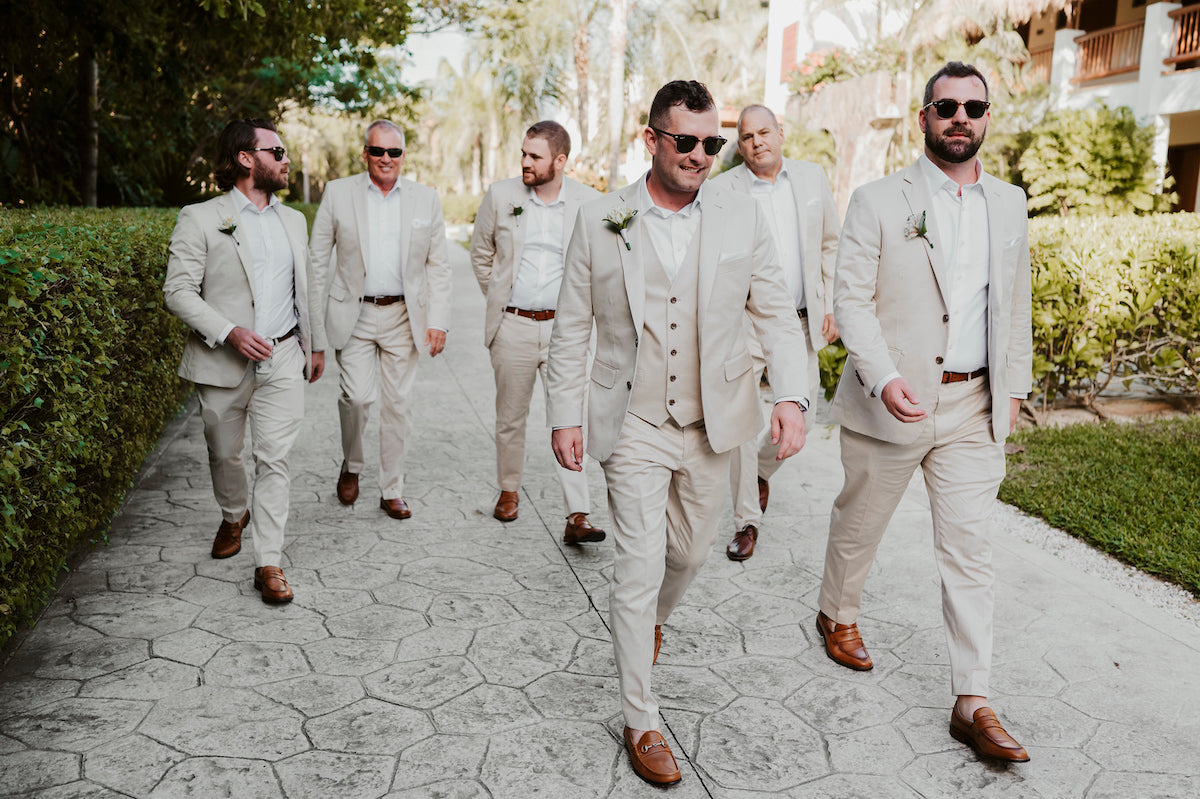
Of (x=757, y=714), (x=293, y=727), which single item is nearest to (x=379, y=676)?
(x=293, y=727)

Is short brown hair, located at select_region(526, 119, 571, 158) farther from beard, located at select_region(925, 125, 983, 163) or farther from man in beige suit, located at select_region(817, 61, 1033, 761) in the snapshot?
beard, located at select_region(925, 125, 983, 163)

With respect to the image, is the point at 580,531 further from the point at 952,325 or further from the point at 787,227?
the point at 952,325

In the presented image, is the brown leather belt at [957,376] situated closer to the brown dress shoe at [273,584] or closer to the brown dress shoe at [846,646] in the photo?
the brown dress shoe at [846,646]

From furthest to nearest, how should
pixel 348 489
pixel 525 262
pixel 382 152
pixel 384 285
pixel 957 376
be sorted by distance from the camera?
pixel 348 489 → pixel 384 285 → pixel 525 262 → pixel 382 152 → pixel 957 376

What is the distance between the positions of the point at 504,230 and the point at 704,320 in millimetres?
3007

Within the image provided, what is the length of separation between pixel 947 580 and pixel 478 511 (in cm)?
354

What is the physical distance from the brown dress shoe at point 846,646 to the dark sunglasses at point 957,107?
2.20 meters

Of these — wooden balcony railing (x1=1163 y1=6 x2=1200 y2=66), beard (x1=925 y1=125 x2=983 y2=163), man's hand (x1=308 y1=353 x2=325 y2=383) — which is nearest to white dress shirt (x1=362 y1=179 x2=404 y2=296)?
man's hand (x1=308 y1=353 x2=325 y2=383)

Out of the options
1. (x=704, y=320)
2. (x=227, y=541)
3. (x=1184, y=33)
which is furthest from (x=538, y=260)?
(x=1184, y=33)

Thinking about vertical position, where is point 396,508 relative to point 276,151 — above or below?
below

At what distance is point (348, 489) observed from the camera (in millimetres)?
6777

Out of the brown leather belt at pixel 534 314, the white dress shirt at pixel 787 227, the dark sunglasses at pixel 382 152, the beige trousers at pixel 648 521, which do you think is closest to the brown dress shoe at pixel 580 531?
the brown leather belt at pixel 534 314

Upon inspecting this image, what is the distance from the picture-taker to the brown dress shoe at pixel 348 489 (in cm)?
677

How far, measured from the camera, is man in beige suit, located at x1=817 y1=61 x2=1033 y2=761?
3902 millimetres
